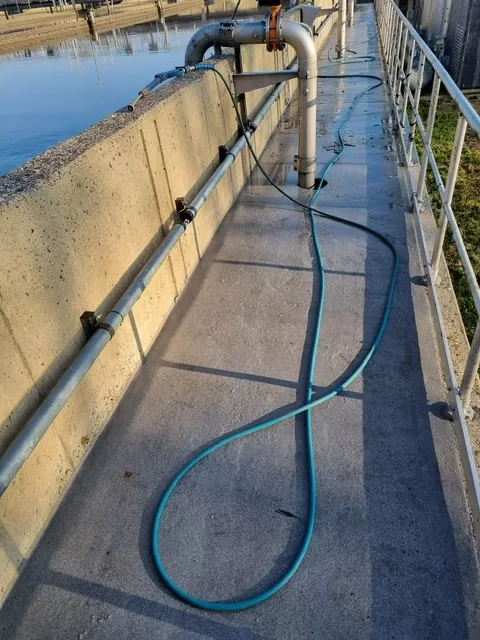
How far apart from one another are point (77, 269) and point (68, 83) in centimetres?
784

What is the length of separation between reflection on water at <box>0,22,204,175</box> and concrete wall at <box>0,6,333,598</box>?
3332 mm

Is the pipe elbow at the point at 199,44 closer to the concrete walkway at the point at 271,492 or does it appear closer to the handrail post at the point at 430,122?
the handrail post at the point at 430,122

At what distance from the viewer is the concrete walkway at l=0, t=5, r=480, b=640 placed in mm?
1557

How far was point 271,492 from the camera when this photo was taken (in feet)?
6.23

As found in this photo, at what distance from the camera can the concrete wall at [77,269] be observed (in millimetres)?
1679

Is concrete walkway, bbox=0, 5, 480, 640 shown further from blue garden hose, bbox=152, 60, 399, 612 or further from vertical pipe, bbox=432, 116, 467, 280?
vertical pipe, bbox=432, 116, 467, 280

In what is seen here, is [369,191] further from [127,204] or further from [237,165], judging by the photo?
[127,204]

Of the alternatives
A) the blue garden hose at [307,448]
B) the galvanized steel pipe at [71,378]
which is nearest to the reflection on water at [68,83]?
the blue garden hose at [307,448]

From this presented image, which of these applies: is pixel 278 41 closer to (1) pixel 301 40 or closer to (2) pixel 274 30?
(2) pixel 274 30

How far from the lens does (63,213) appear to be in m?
1.94

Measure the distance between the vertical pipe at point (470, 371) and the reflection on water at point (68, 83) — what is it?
16.8ft

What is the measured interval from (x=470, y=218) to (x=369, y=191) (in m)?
0.95

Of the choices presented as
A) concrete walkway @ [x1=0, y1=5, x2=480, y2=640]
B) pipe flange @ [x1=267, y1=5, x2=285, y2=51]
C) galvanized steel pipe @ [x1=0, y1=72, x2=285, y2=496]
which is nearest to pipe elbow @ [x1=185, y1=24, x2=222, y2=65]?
pipe flange @ [x1=267, y1=5, x2=285, y2=51]

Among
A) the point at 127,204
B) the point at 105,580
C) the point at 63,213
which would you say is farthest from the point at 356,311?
the point at 105,580
